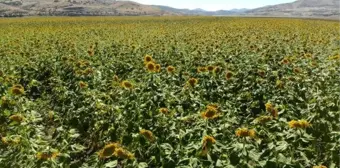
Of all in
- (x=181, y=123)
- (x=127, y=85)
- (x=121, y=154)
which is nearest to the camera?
(x=121, y=154)

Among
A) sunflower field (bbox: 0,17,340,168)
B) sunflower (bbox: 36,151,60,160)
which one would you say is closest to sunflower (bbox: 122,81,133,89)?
sunflower field (bbox: 0,17,340,168)

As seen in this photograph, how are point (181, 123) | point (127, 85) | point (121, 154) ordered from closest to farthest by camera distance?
point (121, 154), point (181, 123), point (127, 85)

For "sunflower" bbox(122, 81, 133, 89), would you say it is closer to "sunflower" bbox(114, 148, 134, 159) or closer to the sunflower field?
the sunflower field

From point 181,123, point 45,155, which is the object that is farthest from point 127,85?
point 45,155

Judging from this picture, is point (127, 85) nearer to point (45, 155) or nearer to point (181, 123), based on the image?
point (181, 123)

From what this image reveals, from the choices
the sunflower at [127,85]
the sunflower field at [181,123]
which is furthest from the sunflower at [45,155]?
the sunflower at [127,85]

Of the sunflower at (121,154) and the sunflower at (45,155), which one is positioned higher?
the sunflower at (121,154)

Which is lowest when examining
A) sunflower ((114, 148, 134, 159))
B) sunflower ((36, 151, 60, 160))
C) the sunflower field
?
the sunflower field

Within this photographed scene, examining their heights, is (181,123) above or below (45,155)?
below

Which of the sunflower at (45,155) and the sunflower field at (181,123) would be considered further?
the sunflower field at (181,123)

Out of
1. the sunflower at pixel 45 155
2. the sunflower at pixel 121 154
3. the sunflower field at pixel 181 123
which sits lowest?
the sunflower field at pixel 181 123

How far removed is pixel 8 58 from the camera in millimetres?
9398

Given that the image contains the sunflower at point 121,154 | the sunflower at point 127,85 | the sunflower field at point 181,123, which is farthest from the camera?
the sunflower at point 127,85

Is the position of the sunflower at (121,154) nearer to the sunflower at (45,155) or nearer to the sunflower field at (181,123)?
the sunflower field at (181,123)
